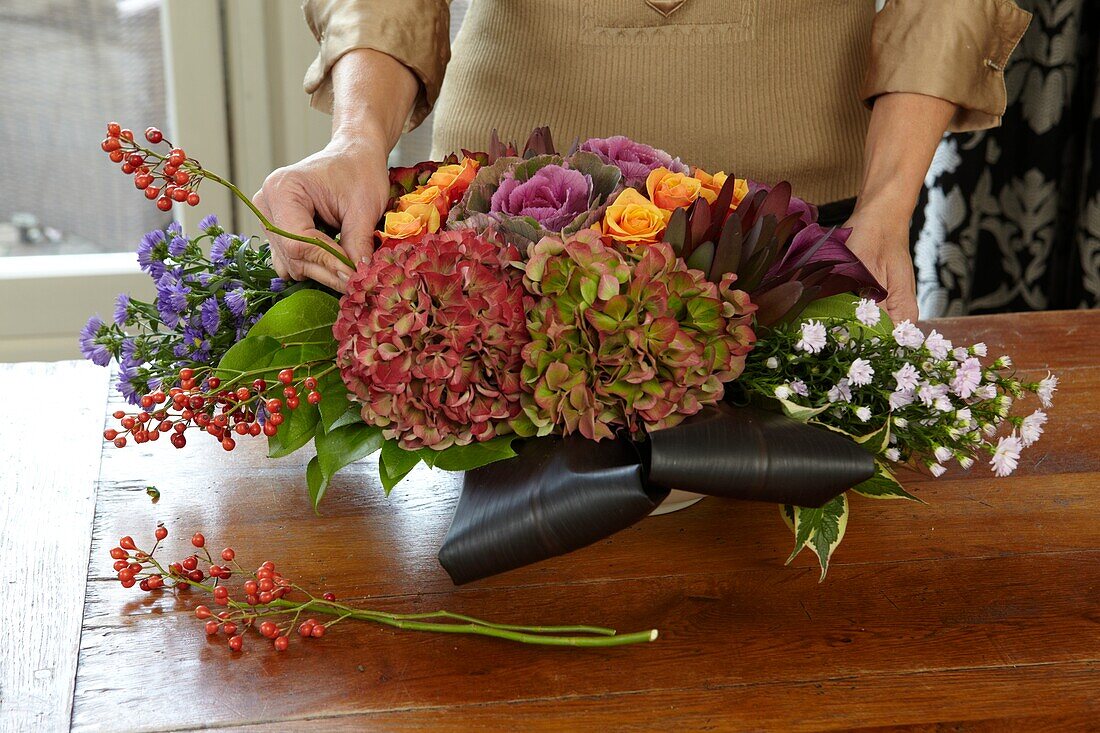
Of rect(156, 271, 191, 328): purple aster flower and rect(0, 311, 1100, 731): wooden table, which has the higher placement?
rect(156, 271, 191, 328): purple aster flower

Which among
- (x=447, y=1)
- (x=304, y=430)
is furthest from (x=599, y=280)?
(x=447, y=1)

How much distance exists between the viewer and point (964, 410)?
0.75 meters

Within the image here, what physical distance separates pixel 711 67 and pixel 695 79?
0.9 inches

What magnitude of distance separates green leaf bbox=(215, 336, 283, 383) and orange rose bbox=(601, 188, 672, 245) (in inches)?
10.8

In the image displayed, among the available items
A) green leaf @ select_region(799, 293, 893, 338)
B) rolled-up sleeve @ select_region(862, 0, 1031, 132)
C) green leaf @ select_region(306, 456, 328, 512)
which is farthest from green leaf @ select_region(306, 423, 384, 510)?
rolled-up sleeve @ select_region(862, 0, 1031, 132)

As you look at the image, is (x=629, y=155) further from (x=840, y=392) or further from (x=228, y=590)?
(x=228, y=590)

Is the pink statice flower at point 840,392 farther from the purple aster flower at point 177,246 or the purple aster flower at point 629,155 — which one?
the purple aster flower at point 177,246

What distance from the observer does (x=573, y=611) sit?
2.39 feet

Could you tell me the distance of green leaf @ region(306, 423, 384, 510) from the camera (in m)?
0.77

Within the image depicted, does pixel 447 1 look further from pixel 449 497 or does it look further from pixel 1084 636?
pixel 1084 636

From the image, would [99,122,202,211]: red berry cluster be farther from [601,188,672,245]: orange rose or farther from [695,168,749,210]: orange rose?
[695,168,749,210]: orange rose

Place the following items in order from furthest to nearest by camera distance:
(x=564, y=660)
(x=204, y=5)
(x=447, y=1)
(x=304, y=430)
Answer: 1. (x=204, y=5)
2. (x=447, y=1)
3. (x=304, y=430)
4. (x=564, y=660)

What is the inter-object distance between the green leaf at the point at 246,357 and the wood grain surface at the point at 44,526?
0.18 m

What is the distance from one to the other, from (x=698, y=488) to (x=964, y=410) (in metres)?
0.21
